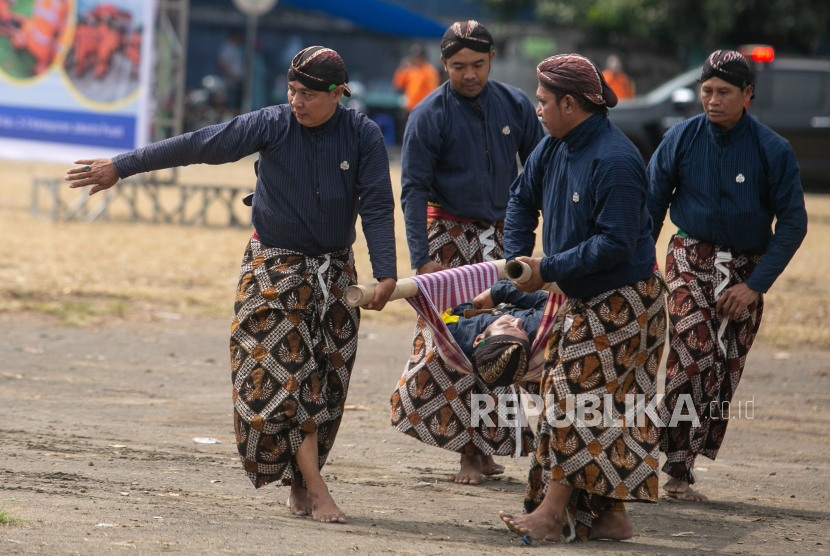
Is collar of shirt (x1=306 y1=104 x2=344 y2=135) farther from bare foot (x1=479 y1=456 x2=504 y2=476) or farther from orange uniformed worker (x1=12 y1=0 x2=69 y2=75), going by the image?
orange uniformed worker (x1=12 y1=0 x2=69 y2=75)

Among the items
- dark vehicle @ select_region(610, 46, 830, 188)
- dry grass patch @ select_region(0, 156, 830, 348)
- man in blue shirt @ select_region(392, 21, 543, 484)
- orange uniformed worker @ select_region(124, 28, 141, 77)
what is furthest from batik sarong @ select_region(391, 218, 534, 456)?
dark vehicle @ select_region(610, 46, 830, 188)

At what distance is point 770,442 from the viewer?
17.6ft

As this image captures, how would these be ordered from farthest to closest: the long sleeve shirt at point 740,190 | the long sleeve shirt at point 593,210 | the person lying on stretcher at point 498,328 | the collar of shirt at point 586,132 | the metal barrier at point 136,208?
the metal barrier at point 136,208 → the long sleeve shirt at point 740,190 → the person lying on stretcher at point 498,328 → the collar of shirt at point 586,132 → the long sleeve shirt at point 593,210

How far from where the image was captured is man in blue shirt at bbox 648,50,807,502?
4.22 metres

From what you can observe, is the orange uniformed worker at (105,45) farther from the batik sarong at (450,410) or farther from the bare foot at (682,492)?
the bare foot at (682,492)

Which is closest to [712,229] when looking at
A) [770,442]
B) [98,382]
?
[770,442]

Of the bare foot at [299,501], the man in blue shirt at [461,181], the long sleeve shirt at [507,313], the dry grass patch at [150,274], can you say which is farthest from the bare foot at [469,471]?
the dry grass patch at [150,274]

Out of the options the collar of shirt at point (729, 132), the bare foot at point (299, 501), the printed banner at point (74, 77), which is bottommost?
the bare foot at point (299, 501)

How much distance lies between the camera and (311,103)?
12.3 feet

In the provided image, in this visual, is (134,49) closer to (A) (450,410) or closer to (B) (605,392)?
(A) (450,410)

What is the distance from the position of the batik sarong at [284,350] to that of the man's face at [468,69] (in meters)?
1.12

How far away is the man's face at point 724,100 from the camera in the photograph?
4.27 metres

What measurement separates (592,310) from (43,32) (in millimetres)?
10483

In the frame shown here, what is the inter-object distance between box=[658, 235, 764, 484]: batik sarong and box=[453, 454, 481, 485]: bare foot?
0.82m
